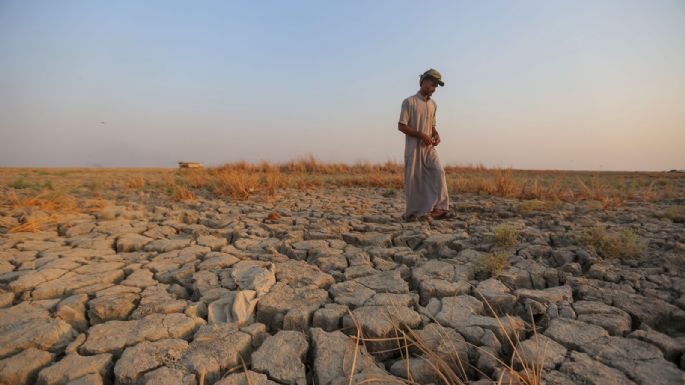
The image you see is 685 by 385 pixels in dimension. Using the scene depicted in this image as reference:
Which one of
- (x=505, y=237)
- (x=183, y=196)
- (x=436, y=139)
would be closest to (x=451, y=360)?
(x=505, y=237)

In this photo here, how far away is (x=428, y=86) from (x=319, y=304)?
9.26 feet

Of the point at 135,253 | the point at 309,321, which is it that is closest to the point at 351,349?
the point at 309,321

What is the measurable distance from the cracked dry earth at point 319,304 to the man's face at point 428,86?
1.53 metres

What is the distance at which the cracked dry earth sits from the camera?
1547 mm

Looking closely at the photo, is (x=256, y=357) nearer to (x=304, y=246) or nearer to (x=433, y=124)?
(x=304, y=246)

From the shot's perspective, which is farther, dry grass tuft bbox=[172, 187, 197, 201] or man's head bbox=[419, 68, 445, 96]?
dry grass tuft bbox=[172, 187, 197, 201]

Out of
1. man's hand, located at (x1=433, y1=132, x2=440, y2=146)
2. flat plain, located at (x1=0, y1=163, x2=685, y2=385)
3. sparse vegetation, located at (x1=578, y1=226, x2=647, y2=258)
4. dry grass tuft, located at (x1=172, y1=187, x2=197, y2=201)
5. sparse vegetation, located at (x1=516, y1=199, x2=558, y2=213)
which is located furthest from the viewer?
dry grass tuft, located at (x1=172, y1=187, x2=197, y2=201)

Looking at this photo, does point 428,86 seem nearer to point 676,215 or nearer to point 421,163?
point 421,163

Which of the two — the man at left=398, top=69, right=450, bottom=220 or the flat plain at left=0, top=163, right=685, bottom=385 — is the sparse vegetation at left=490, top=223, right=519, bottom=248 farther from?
the man at left=398, top=69, right=450, bottom=220

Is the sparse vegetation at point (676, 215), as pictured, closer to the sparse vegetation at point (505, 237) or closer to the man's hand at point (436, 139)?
the sparse vegetation at point (505, 237)

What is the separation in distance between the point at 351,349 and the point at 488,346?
1.99ft

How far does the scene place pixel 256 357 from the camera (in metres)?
1.62

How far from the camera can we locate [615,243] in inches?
105

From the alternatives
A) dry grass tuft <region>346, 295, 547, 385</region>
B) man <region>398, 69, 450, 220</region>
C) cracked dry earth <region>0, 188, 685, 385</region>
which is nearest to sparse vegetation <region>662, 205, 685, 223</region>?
cracked dry earth <region>0, 188, 685, 385</region>
